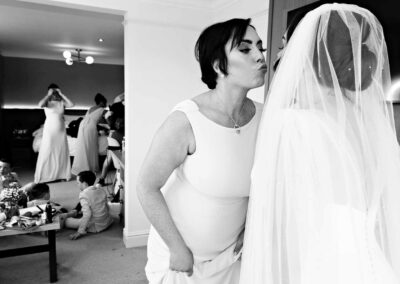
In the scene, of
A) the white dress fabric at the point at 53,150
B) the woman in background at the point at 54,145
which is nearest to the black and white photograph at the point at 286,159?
the woman in background at the point at 54,145

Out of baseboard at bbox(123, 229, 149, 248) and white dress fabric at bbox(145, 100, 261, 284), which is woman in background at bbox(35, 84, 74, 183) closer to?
baseboard at bbox(123, 229, 149, 248)

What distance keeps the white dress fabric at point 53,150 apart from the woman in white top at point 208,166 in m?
4.52

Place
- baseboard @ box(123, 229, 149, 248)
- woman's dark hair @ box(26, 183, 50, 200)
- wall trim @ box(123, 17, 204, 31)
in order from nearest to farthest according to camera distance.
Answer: wall trim @ box(123, 17, 204, 31)
baseboard @ box(123, 229, 149, 248)
woman's dark hair @ box(26, 183, 50, 200)

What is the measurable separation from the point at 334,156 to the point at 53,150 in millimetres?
5174

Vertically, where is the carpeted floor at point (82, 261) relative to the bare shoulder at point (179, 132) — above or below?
below

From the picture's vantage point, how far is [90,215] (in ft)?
10.5

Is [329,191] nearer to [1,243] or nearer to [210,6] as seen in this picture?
[210,6]

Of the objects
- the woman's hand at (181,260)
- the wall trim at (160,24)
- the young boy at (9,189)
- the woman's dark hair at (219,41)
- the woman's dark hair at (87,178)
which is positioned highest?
the wall trim at (160,24)

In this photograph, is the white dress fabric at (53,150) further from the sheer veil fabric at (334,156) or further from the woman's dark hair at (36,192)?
the sheer veil fabric at (334,156)

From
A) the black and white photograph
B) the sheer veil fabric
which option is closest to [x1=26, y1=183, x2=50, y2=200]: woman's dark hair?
the black and white photograph

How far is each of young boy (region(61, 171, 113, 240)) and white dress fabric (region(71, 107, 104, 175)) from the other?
236 centimetres

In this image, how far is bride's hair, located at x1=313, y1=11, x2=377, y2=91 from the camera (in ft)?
2.44

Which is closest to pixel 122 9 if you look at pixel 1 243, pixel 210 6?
pixel 210 6

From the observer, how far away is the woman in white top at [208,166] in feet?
3.27
